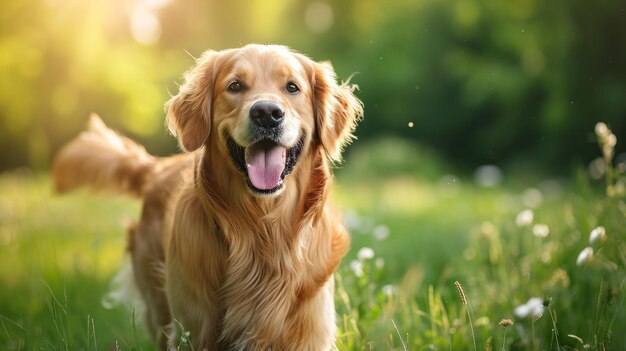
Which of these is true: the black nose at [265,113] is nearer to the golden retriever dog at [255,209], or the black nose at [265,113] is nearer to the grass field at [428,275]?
the golden retriever dog at [255,209]

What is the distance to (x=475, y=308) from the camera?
3.57m

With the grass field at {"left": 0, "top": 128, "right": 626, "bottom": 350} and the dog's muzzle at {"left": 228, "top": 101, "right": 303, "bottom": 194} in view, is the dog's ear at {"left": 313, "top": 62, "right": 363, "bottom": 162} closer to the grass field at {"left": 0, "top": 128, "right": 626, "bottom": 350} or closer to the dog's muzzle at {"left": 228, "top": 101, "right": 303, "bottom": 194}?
the dog's muzzle at {"left": 228, "top": 101, "right": 303, "bottom": 194}

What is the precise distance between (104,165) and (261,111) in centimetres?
186

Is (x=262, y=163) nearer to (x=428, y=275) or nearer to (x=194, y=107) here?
(x=194, y=107)

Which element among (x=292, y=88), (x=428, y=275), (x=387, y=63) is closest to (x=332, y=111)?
(x=292, y=88)

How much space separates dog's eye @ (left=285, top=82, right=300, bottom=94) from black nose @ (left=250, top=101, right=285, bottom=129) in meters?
0.23

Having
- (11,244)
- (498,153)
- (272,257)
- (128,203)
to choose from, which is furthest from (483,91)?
(272,257)

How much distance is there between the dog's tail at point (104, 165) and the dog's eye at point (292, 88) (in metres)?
1.45

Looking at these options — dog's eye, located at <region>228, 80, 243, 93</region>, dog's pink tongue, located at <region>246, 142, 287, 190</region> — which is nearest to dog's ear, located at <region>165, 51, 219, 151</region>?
dog's eye, located at <region>228, 80, 243, 93</region>

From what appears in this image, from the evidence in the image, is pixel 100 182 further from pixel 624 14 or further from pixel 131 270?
pixel 624 14

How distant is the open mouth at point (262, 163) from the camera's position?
9.12ft

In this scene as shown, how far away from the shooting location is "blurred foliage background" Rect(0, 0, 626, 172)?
33.6 ft

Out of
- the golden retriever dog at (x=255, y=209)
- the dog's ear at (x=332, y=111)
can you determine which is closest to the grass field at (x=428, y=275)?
the golden retriever dog at (x=255, y=209)

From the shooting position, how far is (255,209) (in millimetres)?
2953
